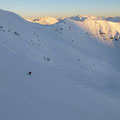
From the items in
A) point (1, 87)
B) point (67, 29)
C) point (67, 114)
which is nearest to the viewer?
point (67, 114)

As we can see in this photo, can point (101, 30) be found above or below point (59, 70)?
below

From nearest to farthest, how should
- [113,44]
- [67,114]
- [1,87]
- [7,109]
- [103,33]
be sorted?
[7,109]
[67,114]
[1,87]
[113,44]
[103,33]

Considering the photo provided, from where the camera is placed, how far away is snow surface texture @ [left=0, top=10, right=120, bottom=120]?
4.29 metres

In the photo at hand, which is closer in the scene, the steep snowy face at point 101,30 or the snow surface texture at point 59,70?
the snow surface texture at point 59,70

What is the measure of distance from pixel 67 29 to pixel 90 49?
9364mm

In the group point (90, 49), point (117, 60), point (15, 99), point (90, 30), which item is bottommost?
point (117, 60)

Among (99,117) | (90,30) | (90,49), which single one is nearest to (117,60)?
(90,49)

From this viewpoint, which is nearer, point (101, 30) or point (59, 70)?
point (59, 70)

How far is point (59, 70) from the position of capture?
1212cm

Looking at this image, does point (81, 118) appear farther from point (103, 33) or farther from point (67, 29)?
point (103, 33)

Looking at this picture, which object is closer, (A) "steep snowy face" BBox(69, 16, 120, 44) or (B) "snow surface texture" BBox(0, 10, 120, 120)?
(B) "snow surface texture" BBox(0, 10, 120, 120)

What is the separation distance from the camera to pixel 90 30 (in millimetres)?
44312

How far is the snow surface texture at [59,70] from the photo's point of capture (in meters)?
4.29

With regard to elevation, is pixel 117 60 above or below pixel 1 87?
below
